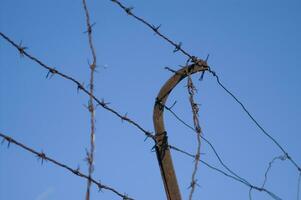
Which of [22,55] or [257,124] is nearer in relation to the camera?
[22,55]

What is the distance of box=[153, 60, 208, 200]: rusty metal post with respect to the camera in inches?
133

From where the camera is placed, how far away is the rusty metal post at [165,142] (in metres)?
3.38

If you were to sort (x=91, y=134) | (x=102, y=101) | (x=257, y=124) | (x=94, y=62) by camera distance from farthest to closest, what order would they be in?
(x=257, y=124), (x=102, y=101), (x=94, y=62), (x=91, y=134)

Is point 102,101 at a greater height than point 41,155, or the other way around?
point 102,101

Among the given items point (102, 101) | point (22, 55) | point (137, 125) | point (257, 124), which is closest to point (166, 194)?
point (137, 125)

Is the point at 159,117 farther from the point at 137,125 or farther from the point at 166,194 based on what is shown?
the point at 166,194

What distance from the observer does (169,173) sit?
3.42 metres

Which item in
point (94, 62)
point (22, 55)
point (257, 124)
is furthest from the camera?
point (257, 124)

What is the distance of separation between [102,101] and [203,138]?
960mm

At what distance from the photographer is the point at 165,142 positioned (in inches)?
138

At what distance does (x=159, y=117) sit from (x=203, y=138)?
15.7 inches

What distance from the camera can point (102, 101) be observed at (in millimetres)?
3133

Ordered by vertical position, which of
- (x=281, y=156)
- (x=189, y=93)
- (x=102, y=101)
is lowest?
(x=102, y=101)

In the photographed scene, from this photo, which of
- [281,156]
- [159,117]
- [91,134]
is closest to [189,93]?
[159,117]
